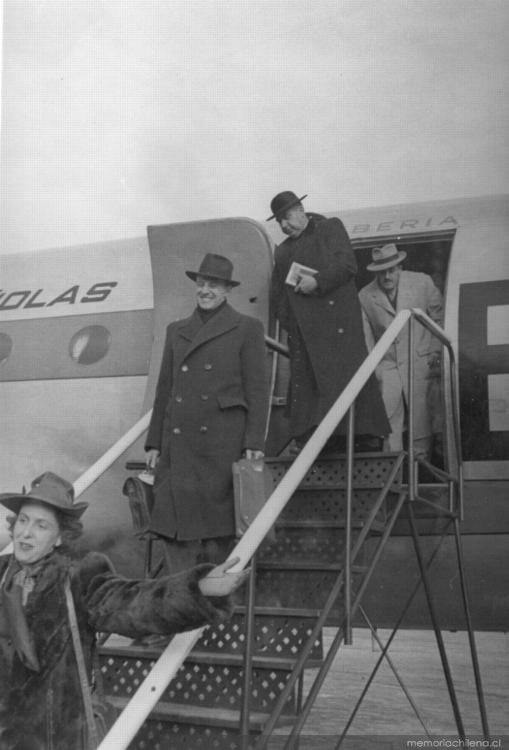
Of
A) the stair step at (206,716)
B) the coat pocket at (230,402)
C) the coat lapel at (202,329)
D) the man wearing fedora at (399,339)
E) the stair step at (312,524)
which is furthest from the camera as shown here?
the man wearing fedora at (399,339)

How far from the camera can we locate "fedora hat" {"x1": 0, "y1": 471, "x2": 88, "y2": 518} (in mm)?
2281

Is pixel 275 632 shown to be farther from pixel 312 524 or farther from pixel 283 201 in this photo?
pixel 283 201

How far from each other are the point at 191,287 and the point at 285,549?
1.08 meters

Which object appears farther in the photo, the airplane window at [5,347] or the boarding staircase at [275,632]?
the airplane window at [5,347]

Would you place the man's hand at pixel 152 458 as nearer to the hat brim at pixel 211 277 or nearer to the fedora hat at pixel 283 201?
the hat brim at pixel 211 277

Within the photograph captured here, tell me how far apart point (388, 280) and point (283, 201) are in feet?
1.78

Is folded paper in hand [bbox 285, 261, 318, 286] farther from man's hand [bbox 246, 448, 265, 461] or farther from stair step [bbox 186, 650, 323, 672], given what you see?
stair step [bbox 186, 650, 323, 672]

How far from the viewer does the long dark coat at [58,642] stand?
2.14 metres

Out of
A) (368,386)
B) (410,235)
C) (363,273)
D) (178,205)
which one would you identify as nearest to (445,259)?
(410,235)

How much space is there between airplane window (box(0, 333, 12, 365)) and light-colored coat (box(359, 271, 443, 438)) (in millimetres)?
1402

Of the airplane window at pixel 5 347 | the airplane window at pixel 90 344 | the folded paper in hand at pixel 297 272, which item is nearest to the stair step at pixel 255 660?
the folded paper in hand at pixel 297 272

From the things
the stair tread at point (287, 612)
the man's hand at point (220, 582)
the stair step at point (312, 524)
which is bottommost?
the stair tread at point (287, 612)

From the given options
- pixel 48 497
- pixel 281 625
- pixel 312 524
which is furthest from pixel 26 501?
pixel 312 524

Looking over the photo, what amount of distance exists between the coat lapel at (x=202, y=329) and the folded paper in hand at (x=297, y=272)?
29 cm
